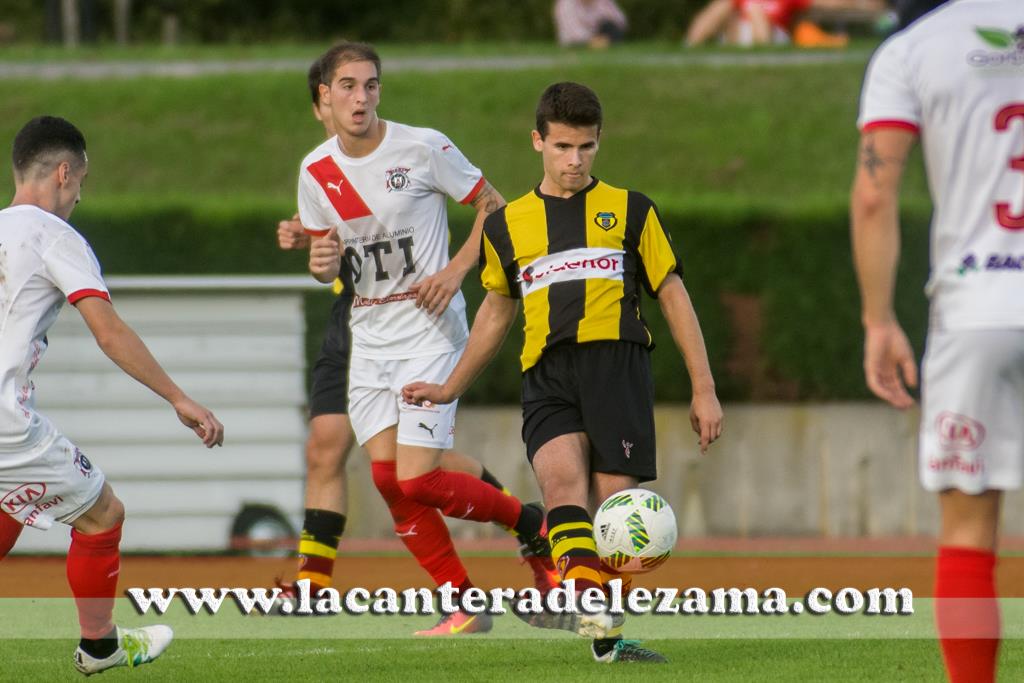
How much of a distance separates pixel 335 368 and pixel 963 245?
4401mm

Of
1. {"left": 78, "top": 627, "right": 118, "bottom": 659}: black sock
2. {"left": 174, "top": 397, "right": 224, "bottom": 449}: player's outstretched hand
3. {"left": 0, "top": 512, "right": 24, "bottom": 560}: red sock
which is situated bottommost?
{"left": 78, "top": 627, "right": 118, "bottom": 659}: black sock

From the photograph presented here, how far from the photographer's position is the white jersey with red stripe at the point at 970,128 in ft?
13.6

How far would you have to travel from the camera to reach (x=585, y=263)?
6145 mm

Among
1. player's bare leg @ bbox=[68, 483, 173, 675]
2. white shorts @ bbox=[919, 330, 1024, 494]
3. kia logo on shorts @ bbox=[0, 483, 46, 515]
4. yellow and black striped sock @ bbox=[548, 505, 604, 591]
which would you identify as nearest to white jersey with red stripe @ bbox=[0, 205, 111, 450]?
kia logo on shorts @ bbox=[0, 483, 46, 515]

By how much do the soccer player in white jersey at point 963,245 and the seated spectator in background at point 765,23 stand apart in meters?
17.3

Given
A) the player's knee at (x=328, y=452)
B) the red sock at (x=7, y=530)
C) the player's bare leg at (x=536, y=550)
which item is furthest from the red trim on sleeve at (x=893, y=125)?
the player's knee at (x=328, y=452)

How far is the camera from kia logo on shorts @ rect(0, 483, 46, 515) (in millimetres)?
5555

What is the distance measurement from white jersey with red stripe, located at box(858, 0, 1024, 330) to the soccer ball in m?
1.87

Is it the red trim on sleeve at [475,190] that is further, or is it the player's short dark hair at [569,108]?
the red trim on sleeve at [475,190]

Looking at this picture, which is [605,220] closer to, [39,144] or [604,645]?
[604,645]

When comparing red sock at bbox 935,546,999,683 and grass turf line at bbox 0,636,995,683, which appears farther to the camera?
grass turf line at bbox 0,636,995,683

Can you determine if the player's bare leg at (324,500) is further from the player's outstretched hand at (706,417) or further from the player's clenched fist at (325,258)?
the player's outstretched hand at (706,417)

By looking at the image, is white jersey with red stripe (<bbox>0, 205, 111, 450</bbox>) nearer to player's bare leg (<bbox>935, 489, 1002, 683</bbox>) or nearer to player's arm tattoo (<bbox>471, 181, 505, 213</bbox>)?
player's arm tattoo (<bbox>471, 181, 505, 213</bbox>)

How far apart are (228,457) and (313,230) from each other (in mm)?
4399
